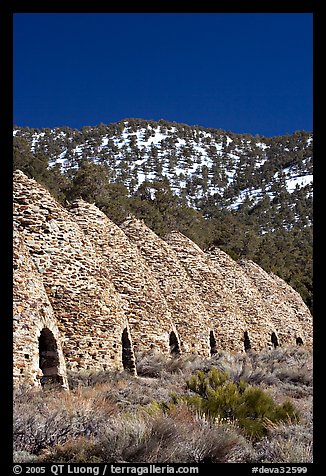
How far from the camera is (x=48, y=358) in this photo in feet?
39.8

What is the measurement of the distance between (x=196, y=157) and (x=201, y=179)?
39.0 feet

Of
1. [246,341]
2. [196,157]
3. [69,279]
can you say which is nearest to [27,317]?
[69,279]

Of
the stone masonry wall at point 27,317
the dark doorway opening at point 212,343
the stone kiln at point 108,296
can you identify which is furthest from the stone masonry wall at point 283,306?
the stone masonry wall at point 27,317

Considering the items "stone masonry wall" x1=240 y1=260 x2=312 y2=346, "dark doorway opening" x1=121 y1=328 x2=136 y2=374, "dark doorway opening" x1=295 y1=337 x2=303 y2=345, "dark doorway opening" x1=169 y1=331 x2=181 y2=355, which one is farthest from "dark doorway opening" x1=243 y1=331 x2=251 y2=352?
"dark doorway opening" x1=121 y1=328 x2=136 y2=374

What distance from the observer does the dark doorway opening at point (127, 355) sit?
50.9ft

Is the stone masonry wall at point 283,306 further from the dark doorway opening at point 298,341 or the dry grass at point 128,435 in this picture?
the dry grass at point 128,435

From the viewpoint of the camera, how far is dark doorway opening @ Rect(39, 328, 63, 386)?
468 inches

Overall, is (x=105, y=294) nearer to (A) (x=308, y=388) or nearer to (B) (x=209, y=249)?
(A) (x=308, y=388)

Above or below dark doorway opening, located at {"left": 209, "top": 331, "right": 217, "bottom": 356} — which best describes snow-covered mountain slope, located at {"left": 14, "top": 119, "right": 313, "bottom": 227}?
above

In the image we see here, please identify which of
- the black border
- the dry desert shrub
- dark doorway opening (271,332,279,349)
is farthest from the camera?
dark doorway opening (271,332,279,349)

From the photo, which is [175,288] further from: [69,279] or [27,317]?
[27,317]

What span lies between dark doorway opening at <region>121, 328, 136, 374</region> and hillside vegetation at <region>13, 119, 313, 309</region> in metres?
14.6

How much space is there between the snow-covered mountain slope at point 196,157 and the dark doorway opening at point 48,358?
63.6m

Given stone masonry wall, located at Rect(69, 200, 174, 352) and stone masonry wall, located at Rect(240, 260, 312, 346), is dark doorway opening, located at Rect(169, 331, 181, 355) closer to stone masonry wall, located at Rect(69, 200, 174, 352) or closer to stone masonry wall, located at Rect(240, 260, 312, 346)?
stone masonry wall, located at Rect(69, 200, 174, 352)
